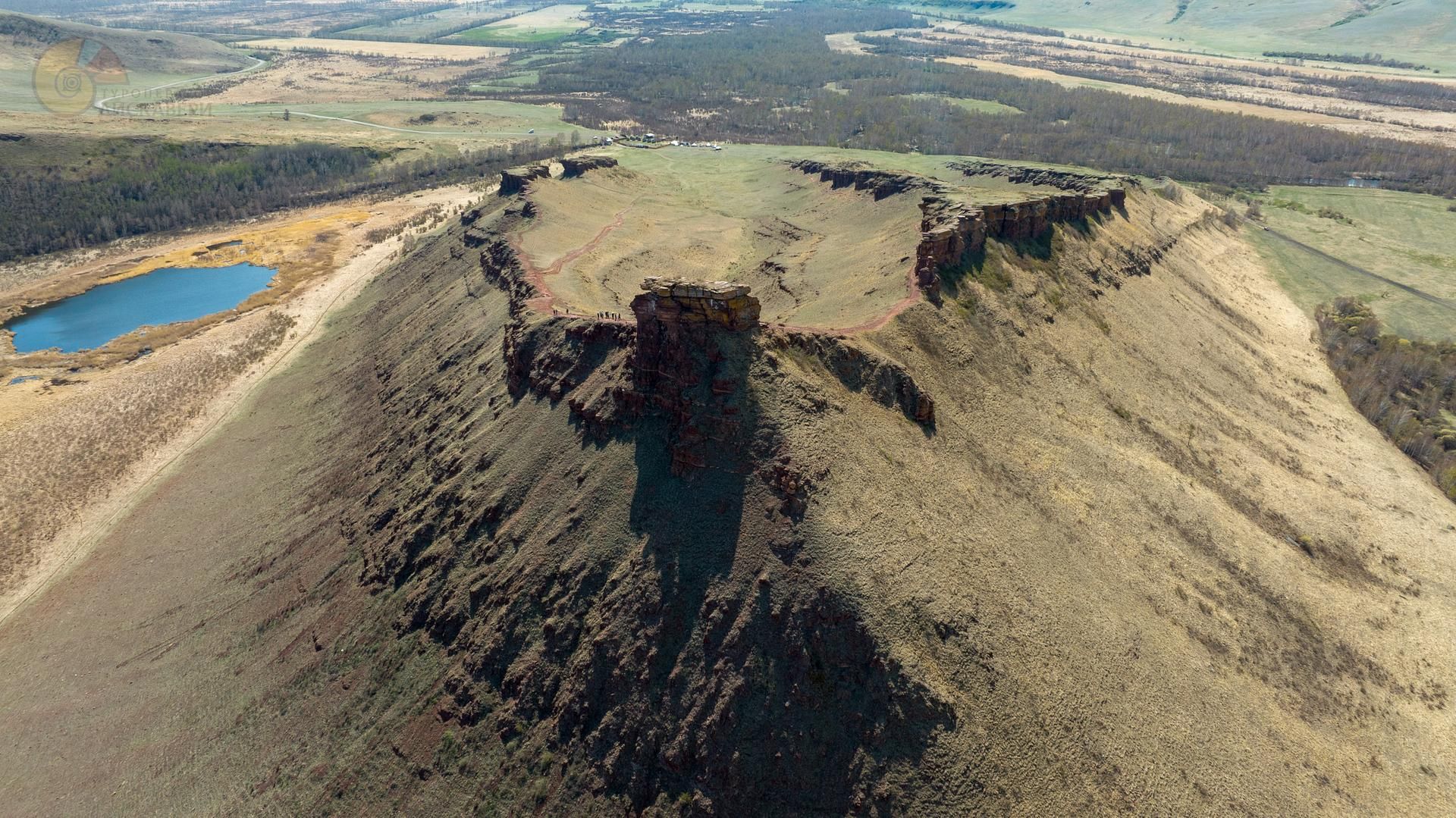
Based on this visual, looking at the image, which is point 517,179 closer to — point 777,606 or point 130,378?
point 130,378

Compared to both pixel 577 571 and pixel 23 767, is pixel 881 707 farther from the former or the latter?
pixel 23 767

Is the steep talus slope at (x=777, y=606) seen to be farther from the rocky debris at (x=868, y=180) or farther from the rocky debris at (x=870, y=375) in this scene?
the rocky debris at (x=868, y=180)

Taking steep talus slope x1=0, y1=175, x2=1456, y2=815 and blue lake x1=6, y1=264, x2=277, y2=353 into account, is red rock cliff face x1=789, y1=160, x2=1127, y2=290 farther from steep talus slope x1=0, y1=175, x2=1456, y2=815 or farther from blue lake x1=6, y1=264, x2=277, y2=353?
blue lake x1=6, y1=264, x2=277, y2=353

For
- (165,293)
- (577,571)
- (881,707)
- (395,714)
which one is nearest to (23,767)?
(395,714)

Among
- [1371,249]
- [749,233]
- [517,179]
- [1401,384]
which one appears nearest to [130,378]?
[517,179]

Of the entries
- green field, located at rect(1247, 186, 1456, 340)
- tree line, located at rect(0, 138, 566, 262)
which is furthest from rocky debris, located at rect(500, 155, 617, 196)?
green field, located at rect(1247, 186, 1456, 340)

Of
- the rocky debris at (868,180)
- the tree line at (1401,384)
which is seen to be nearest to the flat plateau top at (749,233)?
the rocky debris at (868,180)
